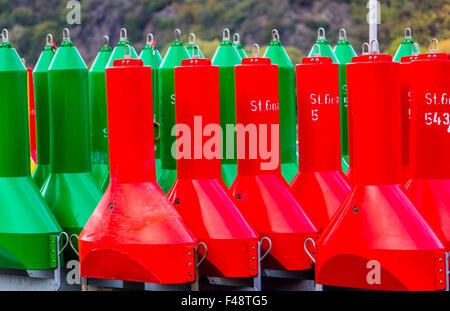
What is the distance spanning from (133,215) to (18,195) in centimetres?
118

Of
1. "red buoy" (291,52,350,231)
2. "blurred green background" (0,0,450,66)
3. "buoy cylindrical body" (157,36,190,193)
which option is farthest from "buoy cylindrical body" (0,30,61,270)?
"blurred green background" (0,0,450,66)

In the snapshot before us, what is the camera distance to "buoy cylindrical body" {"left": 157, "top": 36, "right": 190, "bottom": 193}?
759 cm

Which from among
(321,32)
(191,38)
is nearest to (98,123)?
(191,38)

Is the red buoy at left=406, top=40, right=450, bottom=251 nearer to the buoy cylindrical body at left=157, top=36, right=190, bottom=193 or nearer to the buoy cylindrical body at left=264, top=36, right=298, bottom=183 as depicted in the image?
the buoy cylindrical body at left=264, top=36, right=298, bottom=183

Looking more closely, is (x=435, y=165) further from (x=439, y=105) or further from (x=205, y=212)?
(x=205, y=212)

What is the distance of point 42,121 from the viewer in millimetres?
7664

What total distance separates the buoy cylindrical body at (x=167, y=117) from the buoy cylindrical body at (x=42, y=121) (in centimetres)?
102

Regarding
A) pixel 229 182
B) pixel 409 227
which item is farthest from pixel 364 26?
pixel 409 227

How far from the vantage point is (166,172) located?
7.64 metres

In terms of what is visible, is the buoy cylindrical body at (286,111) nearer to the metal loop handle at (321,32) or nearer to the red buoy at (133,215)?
the metal loop handle at (321,32)

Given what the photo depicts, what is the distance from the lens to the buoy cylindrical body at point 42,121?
7.67 m

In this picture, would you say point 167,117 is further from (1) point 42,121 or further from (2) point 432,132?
(2) point 432,132

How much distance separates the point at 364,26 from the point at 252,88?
22508mm

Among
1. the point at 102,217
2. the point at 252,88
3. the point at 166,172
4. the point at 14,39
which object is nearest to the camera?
the point at 102,217
